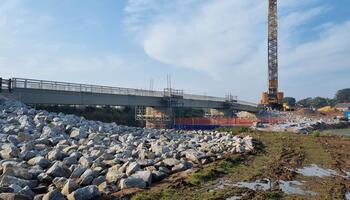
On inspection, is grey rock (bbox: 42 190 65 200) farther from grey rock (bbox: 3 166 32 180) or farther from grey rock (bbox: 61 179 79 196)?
grey rock (bbox: 3 166 32 180)

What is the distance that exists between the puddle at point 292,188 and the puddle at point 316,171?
1795mm

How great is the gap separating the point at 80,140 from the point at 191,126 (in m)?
31.0

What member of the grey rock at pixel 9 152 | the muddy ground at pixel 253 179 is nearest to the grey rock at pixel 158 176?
the muddy ground at pixel 253 179

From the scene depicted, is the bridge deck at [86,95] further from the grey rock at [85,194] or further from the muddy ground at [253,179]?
the grey rock at [85,194]

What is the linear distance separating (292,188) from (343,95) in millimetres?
171429

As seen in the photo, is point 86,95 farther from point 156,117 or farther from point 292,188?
point 292,188

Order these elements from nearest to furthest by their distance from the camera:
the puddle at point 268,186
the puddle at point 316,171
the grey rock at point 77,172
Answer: the puddle at point 268,186
the grey rock at point 77,172
the puddle at point 316,171

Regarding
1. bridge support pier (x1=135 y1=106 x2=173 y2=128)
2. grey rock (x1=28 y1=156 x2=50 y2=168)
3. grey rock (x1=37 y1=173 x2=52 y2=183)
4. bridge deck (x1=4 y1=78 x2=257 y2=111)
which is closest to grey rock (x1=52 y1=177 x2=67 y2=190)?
grey rock (x1=37 y1=173 x2=52 y2=183)

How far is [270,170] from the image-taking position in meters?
12.6

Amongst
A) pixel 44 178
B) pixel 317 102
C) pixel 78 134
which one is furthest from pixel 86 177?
pixel 317 102

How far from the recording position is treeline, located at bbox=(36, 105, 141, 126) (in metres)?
43.5

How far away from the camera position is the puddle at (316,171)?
12.7 meters

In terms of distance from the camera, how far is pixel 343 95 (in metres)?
166

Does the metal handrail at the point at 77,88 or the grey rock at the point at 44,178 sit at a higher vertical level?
the metal handrail at the point at 77,88
